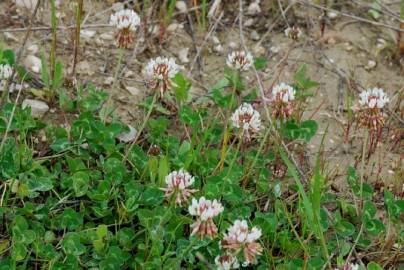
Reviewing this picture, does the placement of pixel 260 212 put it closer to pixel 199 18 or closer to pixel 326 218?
pixel 326 218

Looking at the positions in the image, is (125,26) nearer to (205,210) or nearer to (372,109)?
(205,210)

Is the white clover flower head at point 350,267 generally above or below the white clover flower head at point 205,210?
below

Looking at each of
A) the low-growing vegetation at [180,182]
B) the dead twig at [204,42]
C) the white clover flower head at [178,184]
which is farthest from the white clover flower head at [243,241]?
the dead twig at [204,42]

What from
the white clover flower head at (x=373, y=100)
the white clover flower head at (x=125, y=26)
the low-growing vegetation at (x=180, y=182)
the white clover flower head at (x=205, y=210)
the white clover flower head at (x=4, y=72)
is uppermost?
the white clover flower head at (x=125, y=26)

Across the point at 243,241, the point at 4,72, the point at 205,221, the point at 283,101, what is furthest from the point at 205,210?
the point at 4,72

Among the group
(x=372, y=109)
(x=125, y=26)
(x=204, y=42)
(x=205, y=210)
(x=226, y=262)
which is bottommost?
(x=226, y=262)

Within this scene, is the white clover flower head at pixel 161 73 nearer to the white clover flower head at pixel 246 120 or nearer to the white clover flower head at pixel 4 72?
the white clover flower head at pixel 246 120

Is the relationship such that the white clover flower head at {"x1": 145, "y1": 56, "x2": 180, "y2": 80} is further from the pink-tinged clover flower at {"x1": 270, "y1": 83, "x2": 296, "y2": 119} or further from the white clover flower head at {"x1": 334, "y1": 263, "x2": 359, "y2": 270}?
the white clover flower head at {"x1": 334, "y1": 263, "x2": 359, "y2": 270}
